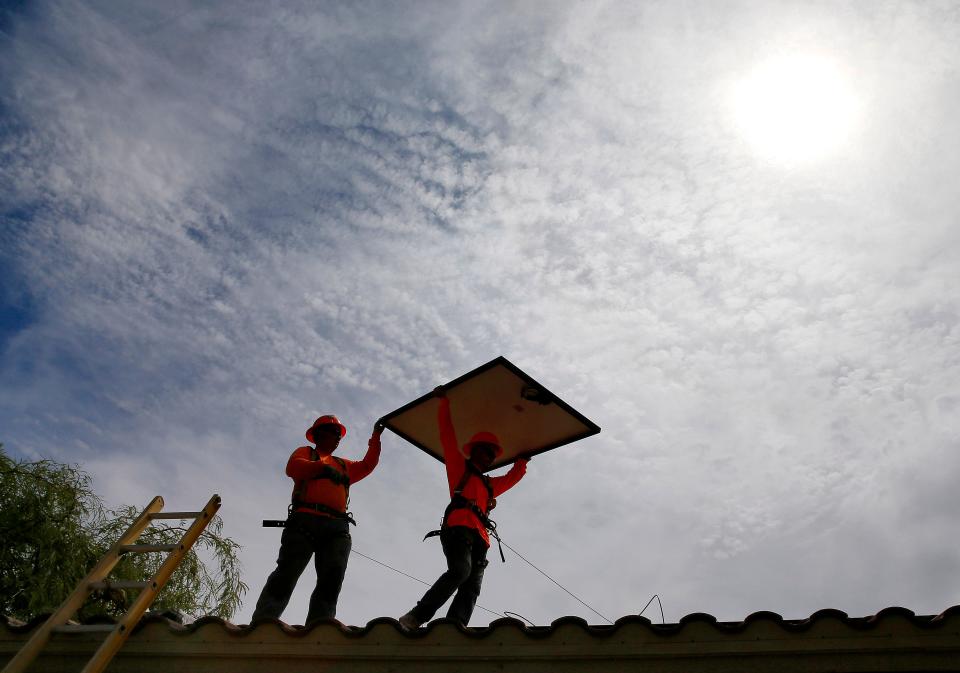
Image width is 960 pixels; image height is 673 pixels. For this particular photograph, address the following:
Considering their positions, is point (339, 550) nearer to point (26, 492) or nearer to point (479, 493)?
point (479, 493)

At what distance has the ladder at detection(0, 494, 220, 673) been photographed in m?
4.54

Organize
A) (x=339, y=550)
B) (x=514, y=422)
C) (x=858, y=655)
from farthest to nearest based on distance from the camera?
(x=514, y=422)
(x=339, y=550)
(x=858, y=655)

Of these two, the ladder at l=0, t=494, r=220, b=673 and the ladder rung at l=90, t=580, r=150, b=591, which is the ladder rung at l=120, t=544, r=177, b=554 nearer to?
the ladder at l=0, t=494, r=220, b=673

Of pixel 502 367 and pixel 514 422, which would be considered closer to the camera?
pixel 502 367

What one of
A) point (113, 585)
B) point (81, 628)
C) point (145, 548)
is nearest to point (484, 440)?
point (145, 548)

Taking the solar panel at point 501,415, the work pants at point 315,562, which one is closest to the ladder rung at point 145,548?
the work pants at point 315,562

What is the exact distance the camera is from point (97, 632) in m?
4.80

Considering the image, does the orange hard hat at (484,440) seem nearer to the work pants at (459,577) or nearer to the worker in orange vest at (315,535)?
the work pants at (459,577)

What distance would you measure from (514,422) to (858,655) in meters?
4.56

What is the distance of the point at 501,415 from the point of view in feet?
27.0

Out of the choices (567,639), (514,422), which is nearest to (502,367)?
(514,422)

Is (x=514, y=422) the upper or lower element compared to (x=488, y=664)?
upper

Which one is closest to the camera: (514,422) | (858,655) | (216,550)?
(858,655)

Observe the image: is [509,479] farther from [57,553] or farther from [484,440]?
[57,553]
